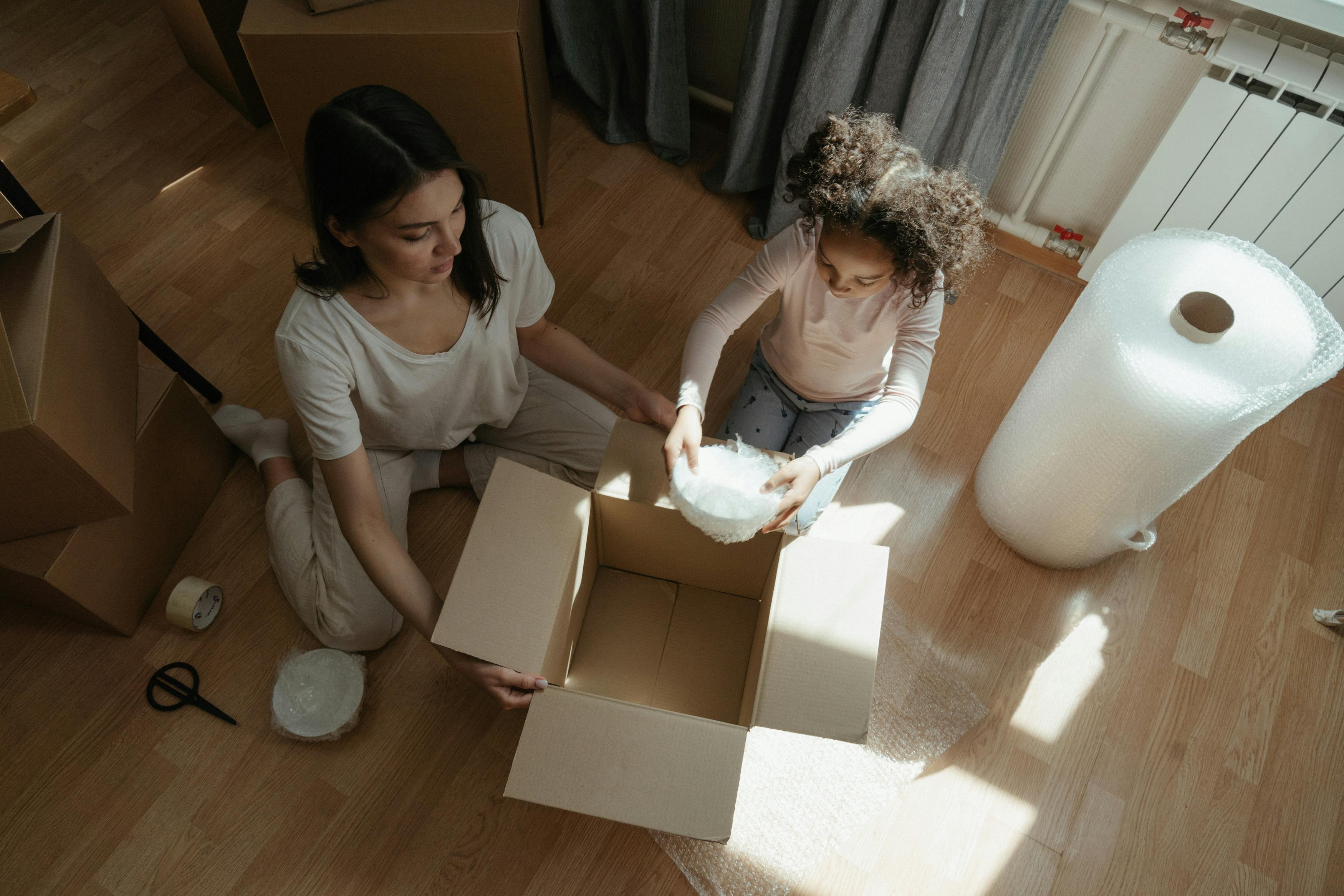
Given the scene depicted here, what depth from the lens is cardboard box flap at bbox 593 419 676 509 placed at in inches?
38.9

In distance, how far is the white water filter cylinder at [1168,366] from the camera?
39.4 inches

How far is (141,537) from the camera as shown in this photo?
4.23ft

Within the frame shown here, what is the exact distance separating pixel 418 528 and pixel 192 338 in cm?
68

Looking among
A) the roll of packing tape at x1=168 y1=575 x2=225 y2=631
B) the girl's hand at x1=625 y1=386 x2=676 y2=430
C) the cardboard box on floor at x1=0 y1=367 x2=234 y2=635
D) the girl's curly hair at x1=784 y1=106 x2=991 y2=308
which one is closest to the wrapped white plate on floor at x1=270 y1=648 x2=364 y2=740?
the roll of packing tape at x1=168 y1=575 x2=225 y2=631

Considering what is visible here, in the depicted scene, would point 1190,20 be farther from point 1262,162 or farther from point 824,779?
point 824,779

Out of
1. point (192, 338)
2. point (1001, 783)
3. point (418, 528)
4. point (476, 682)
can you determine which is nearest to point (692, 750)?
point (476, 682)

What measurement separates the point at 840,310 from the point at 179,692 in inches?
47.8

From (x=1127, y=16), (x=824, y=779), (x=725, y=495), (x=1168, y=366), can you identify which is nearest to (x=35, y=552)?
(x=725, y=495)

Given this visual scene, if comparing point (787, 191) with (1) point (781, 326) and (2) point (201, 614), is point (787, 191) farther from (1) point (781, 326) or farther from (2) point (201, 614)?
(2) point (201, 614)

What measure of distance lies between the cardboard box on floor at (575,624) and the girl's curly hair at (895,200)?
1.17 feet

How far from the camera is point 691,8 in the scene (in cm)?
181

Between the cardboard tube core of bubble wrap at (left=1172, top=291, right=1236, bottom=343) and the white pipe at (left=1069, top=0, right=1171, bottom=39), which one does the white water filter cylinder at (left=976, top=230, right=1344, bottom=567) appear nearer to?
the cardboard tube core of bubble wrap at (left=1172, top=291, right=1236, bottom=343)

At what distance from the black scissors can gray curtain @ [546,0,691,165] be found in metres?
1.44

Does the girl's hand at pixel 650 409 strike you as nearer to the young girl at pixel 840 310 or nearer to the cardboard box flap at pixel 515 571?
the young girl at pixel 840 310
